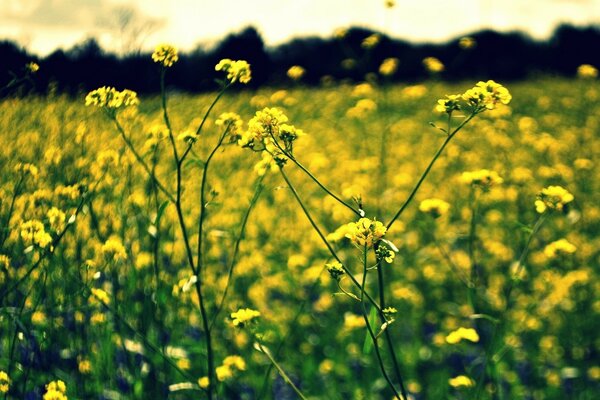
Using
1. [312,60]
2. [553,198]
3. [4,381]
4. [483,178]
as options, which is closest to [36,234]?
[4,381]

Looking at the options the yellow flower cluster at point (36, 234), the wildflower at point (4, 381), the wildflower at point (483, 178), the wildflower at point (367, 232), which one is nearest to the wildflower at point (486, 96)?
the wildflower at point (367, 232)

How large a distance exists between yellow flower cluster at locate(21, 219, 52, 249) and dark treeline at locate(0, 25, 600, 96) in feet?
1.71

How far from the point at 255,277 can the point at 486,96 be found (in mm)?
1944

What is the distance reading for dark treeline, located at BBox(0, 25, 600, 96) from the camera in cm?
232

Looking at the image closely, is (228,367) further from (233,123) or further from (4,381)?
(233,123)

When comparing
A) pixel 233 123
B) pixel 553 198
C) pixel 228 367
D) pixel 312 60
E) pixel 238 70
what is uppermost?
pixel 238 70

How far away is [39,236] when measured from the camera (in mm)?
1523

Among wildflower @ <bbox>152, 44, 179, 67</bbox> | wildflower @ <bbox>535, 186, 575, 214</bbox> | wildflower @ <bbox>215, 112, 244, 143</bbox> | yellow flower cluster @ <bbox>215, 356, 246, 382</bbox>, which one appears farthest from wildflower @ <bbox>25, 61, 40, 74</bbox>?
wildflower @ <bbox>535, 186, 575, 214</bbox>

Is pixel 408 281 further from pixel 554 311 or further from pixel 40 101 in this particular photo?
pixel 40 101

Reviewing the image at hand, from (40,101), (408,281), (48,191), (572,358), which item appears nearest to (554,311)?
(572,358)

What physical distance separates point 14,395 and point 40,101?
132 centimetres

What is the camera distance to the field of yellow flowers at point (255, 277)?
1538mm

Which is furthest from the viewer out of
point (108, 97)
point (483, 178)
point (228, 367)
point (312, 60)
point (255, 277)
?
point (312, 60)

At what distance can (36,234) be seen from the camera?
153cm
